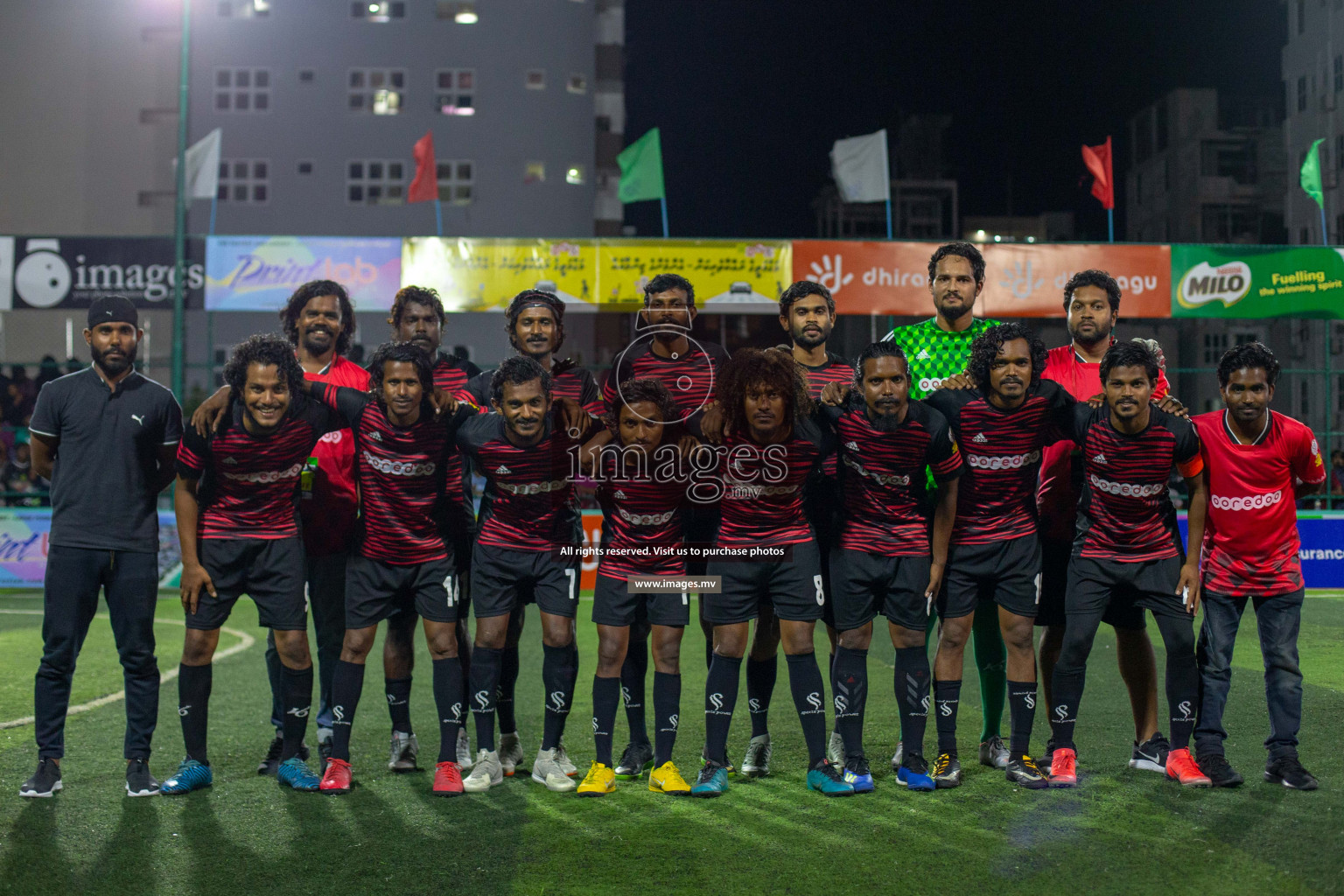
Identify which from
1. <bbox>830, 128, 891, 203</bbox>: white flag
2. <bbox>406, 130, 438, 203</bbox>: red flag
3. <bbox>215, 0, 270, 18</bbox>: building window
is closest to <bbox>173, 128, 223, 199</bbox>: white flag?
<bbox>406, 130, 438, 203</bbox>: red flag

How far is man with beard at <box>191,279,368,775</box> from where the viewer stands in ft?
19.4

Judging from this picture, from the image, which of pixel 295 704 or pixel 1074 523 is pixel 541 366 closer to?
pixel 295 704

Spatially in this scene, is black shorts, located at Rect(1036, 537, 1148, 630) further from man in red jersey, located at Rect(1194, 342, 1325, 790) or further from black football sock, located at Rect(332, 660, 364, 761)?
black football sock, located at Rect(332, 660, 364, 761)

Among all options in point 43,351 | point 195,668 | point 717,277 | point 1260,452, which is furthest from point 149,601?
point 43,351

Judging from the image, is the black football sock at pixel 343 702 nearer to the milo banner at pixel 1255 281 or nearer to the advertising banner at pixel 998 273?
the advertising banner at pixel 998 273

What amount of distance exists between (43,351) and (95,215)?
826 cm

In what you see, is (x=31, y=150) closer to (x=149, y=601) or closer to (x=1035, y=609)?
(x=149, y=601)

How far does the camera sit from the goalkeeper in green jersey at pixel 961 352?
5.89m

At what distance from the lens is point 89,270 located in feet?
48.3

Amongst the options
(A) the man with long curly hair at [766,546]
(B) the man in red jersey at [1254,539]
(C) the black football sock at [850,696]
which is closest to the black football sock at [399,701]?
(A) the man with long curly hair at [766,546]

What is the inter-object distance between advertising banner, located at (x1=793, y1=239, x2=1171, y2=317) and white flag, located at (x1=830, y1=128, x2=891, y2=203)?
218 cm

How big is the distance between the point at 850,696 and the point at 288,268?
11.6m

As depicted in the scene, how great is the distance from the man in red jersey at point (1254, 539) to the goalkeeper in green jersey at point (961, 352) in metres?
0.95

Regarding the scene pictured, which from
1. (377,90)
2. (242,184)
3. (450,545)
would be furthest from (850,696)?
(377,90)
